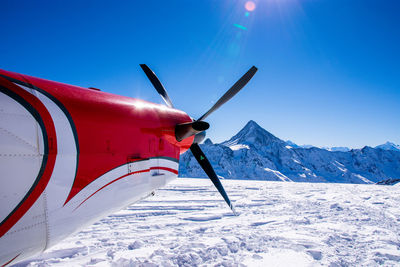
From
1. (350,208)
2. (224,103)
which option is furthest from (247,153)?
(224,103)

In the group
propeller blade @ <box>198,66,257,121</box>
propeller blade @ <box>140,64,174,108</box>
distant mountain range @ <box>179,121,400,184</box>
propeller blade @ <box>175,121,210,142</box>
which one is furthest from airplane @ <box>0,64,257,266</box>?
distant mountain range @ <box>179,121,400,184</box>

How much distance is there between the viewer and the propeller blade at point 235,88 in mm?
5152

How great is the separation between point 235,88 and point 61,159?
4430mm

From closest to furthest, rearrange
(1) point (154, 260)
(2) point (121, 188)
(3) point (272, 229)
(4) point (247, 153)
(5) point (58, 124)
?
(5) point (58, 124) → (2) point (121, 188) → (1) point (154, 260) → (3) point (272, 229) → (4) point (247, 153)

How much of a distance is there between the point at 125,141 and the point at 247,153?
10297cm

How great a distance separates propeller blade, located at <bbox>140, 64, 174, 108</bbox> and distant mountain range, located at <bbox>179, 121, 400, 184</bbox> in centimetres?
6814

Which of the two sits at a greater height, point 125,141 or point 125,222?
point 125,141

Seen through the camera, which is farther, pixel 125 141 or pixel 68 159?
pixel 125 141

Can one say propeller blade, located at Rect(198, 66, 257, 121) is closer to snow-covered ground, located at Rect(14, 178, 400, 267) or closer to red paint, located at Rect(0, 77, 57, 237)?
red paint, located at Rect(0, 77, 57, 237)

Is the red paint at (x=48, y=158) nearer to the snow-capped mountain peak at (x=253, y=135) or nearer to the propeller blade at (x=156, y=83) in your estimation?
the propeller blade at (x=156, y=83)

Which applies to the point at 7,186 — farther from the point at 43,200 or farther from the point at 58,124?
the point at 58,124

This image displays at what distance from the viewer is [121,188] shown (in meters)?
2.90

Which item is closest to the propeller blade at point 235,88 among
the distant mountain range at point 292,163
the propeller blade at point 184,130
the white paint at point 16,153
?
the propeller blade at point 184,130

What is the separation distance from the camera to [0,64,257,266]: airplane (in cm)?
179
